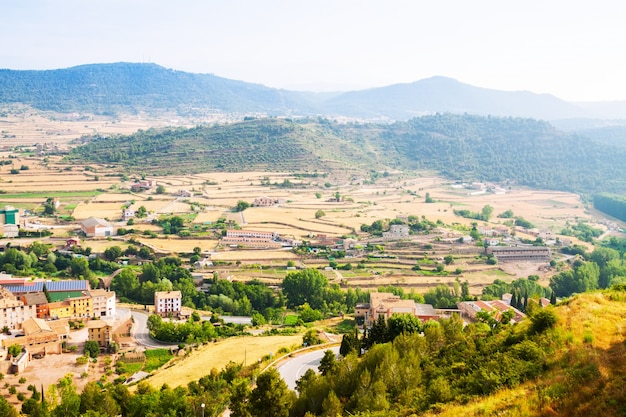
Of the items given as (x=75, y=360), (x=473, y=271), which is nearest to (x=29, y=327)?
(x=75, y=360)

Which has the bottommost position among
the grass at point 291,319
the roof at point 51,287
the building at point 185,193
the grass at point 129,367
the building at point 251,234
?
the grass at point 291,319

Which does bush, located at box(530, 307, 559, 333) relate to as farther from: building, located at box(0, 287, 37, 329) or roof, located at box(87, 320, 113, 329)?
building, located at box(0, 287, 37, 329)

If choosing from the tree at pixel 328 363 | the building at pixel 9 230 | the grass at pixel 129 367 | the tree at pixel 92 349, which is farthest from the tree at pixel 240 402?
the building at pixel 9 230

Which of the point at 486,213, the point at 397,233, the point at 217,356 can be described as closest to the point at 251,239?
the point at 397,233

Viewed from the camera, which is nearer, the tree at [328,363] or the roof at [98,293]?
the tree at [328,363]

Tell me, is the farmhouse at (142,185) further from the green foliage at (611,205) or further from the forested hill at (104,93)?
the forested hill at (104,93)

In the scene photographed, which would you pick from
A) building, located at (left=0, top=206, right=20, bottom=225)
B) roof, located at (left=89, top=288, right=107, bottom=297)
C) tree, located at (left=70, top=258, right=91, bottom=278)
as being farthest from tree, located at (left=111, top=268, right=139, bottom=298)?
building, located at (left=0, top=206, right=20, bottom=225)

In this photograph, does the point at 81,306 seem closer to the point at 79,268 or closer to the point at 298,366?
the point at 79,268
